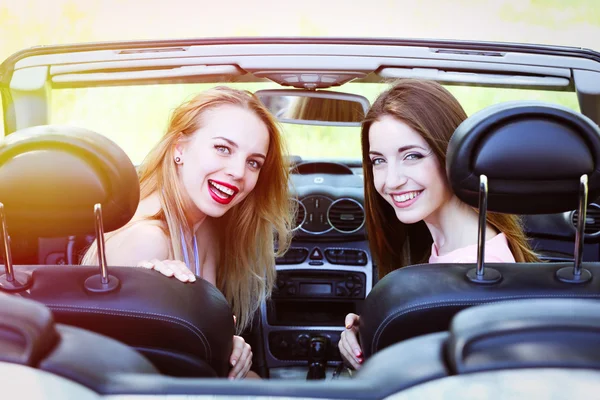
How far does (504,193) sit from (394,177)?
90 cm

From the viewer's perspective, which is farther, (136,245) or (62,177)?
(136,245)

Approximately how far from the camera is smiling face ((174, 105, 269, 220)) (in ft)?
7.91

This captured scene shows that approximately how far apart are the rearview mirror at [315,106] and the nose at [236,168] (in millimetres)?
712

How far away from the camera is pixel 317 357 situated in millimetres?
3410

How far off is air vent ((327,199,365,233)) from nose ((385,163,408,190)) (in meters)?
1.30

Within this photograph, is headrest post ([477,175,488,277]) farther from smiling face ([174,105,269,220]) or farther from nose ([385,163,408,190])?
smiling face ([174,105,269,220])

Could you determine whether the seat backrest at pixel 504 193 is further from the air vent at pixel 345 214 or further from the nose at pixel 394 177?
the air vent at pixel 345 214

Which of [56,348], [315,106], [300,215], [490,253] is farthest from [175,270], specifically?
[300,215]

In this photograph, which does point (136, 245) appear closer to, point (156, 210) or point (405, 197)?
point (156, 210)

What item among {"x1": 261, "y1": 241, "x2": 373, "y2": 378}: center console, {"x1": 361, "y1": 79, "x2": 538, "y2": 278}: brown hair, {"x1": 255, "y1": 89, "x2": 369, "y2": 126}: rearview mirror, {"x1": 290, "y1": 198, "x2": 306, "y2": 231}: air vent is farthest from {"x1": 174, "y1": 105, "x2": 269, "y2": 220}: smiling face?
{"x1": 261, "y1": 241, "x2": 373, "y2": 378}: center console

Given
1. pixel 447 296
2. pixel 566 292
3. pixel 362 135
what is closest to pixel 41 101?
pixel 362 135

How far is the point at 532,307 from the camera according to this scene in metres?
1.04

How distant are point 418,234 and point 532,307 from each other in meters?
1.78

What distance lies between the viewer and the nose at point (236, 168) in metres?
2.40
